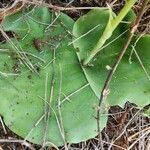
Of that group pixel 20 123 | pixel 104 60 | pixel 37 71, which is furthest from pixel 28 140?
pixel 104 60

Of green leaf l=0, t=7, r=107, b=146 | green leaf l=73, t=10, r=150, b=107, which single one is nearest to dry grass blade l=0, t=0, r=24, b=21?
green leaf l=0, t=7, r=107, b=146

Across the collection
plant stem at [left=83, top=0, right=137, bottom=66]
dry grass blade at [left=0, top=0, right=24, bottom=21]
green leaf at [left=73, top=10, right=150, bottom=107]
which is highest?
dry grass blade at [left=0, top=0, right=24, bottom=21]

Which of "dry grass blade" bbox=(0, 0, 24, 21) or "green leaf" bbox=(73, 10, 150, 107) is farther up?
"dry grass blade" bbox=(0, 0, 24, 21)

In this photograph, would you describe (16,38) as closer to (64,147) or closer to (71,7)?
(71,7)

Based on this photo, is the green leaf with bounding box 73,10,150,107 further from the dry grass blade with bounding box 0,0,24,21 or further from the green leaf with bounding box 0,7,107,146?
the dry grass blade with bounding box 0,0,24,21

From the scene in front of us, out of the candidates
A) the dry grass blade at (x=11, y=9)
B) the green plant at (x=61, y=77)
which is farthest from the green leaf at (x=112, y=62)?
the dry grass blade at (x=11, y=9)

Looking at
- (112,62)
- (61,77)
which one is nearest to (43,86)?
(61,77)
